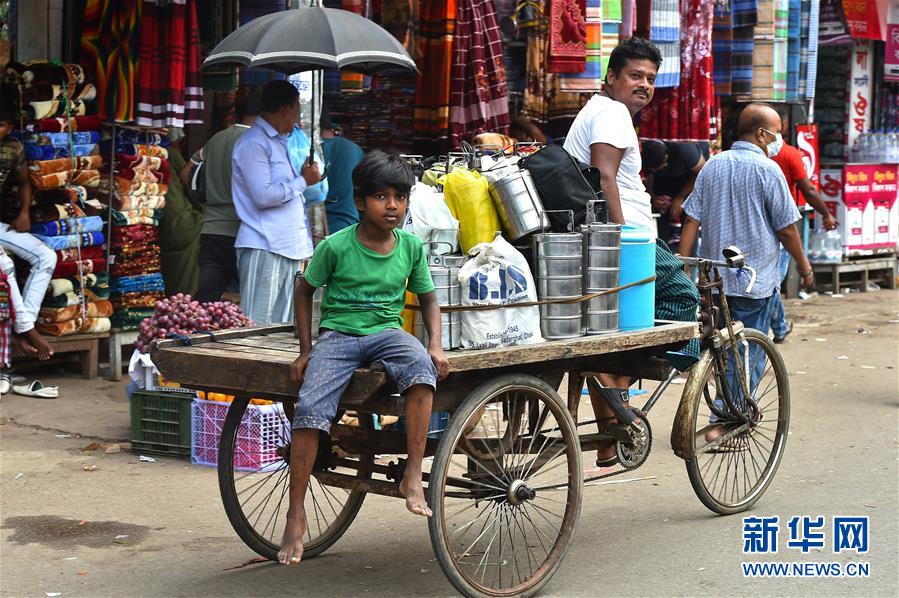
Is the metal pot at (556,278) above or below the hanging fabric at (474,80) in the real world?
below

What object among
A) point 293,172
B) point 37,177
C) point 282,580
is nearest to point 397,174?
point 282,580

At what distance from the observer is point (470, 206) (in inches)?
188

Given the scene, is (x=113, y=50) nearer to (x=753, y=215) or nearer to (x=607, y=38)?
(x=607, y=38)

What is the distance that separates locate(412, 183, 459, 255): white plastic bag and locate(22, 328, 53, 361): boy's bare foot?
13.4ft

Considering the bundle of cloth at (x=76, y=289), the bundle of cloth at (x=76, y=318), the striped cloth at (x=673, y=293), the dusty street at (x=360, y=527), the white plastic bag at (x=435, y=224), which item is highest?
the white plastic bag at (x=435, y=224)

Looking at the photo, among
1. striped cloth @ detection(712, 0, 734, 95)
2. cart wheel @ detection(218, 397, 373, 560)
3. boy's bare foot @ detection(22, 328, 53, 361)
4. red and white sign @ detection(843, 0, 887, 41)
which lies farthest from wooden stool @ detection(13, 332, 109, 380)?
red and white sign @ detection(843, 0, 887, 41)

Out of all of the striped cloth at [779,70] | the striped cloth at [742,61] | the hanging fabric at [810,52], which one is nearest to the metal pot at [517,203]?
the striped cloth at [742,61]

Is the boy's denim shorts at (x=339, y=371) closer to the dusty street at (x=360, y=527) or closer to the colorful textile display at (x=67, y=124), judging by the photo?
the dusty street at (x=360, y=527)

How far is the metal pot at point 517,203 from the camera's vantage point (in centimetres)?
483

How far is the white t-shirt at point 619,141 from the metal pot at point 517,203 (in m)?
1.25

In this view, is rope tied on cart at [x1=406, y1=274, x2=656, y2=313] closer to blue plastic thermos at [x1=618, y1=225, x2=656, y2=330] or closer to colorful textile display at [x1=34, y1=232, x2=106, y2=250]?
blue plastic thermos at [x1=618, y1=225, x2=656, y2=330]

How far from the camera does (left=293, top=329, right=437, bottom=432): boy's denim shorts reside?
4191 millimetres

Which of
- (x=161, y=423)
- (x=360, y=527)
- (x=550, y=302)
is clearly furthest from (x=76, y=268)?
(x=550, y=302)

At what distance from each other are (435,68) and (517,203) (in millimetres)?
4562
